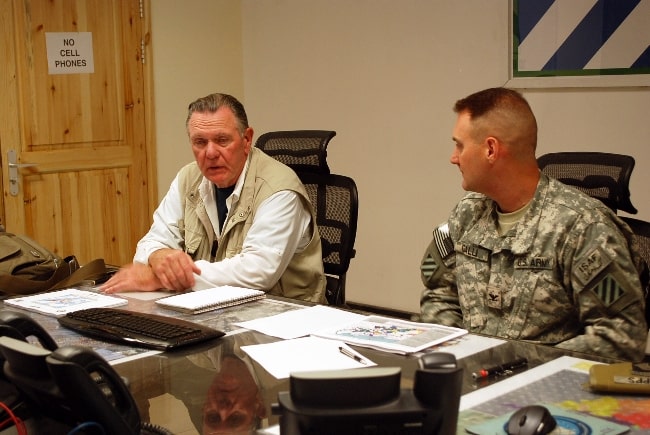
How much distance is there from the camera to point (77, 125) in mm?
5000

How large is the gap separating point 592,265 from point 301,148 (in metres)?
1.41

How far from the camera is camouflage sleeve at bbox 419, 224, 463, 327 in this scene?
2.45 metres

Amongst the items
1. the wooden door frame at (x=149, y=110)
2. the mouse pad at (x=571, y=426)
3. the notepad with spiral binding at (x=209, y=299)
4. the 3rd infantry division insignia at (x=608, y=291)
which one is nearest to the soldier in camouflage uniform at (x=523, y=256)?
the 3rd infantry division insignia at (x=608, y=291)

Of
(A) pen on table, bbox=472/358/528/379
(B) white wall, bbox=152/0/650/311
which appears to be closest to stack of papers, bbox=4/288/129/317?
(A) pen on table, bbox=472/358/528/379

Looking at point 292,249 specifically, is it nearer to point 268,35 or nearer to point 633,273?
point 633,273

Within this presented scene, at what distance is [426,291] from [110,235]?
122 inches

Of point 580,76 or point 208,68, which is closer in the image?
point 580,76

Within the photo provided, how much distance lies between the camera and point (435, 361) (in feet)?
3.94

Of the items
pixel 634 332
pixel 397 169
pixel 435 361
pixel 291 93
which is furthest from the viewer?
pixel 291 93

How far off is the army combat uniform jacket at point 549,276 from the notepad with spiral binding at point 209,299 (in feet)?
1.67

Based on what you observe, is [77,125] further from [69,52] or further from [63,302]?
[63,302]

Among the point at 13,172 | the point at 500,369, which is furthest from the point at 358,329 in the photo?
the point at 13,172

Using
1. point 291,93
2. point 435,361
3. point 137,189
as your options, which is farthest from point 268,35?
point 435,361

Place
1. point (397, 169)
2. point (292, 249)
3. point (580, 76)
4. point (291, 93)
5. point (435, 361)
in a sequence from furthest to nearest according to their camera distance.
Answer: point (291, 93) < point (397, 169) < point (580, 76) < point (292, 249) < point (435, 361)
